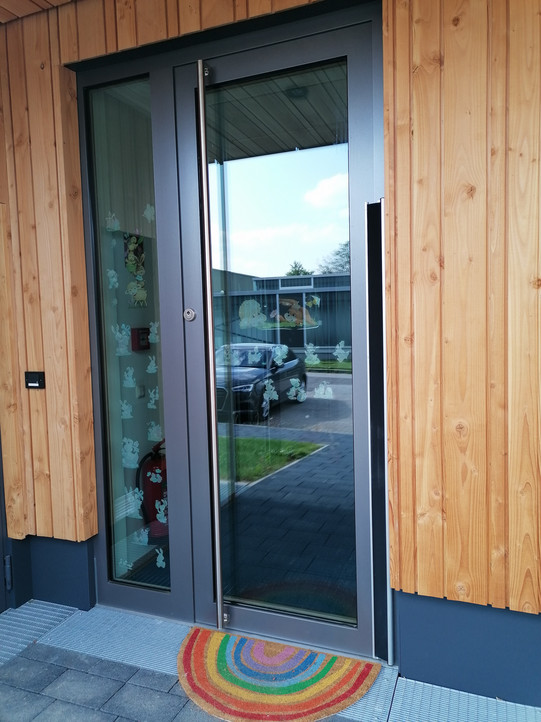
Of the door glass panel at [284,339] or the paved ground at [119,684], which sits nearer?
the paved ground at [119,684]

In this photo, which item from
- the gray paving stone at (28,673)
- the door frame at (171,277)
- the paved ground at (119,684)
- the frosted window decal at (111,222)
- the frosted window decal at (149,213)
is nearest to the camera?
the paved ground at (119,684)

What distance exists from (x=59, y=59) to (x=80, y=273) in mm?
965

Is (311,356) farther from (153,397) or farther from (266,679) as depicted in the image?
(266,679)

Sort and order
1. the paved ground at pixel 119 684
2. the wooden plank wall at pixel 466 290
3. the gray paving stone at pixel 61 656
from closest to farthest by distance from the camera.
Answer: the wooden plank wall at pixel 466 290
the paved ground at pixel 119 684
the gray paving stone at pixel 61 656

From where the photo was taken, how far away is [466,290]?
1.95 metres

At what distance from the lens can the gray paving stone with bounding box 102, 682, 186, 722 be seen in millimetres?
2008

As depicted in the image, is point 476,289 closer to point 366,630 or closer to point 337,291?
point 337,291

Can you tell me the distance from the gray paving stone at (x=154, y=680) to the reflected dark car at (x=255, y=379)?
1054mm

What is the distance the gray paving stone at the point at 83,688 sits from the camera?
83.1 inches

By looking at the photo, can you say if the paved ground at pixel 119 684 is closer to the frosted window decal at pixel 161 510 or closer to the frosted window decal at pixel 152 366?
the frosted window decal at pixel 161 510

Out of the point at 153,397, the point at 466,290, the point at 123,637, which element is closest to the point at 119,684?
the point at 123,637

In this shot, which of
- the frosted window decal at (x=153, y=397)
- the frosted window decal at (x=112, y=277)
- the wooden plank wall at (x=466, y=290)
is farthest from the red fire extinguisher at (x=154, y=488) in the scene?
the wooden plank wall at (x=466, y=290)

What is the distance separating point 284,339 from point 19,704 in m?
1.71

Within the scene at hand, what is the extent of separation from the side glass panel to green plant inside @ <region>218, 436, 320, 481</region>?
0.33 m
